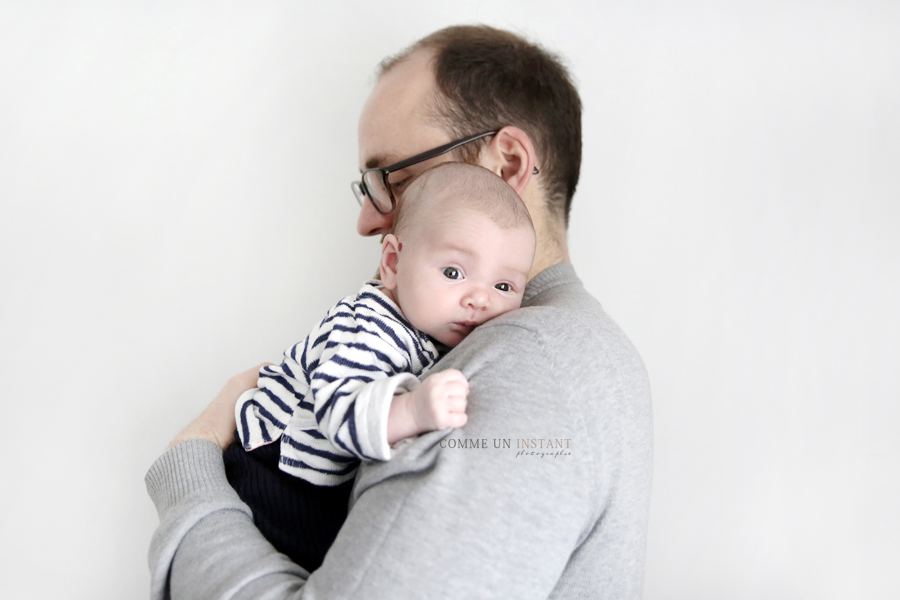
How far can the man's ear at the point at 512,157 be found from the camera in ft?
5.03

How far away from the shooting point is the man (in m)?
0.91

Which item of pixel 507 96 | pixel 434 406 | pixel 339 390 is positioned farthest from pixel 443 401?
pixel 507 96

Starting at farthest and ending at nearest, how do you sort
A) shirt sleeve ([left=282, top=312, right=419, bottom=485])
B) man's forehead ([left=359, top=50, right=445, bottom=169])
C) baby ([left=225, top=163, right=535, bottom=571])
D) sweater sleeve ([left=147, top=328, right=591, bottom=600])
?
man's forehead ([left=359, top=50, right=445, bottom=169]), baby ([left=225, top=163, right=535, bottom=571]), shirt sleeve ([left=282, top=312, right=419, bottom=485]), sweater sleeve ([left=147, top=328, right=591, bottom=600])

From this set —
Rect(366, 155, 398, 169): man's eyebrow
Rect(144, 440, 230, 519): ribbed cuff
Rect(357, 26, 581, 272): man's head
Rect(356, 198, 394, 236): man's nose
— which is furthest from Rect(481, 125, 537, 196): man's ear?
Rect(144, 440, 230, 519): ribbed cuff

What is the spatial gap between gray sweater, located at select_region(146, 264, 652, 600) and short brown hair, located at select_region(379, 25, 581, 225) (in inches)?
22.7

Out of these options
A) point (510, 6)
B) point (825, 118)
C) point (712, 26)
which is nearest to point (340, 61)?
point (510, 6)

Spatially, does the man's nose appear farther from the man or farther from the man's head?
the man

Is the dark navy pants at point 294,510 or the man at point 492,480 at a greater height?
the man at point 492,480

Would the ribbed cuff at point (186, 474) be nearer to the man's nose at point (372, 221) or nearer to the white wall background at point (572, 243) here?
the man's nose at point (372, 221)

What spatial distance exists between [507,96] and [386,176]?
1.26 feet

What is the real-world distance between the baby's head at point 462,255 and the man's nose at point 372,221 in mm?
448

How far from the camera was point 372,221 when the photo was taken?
182 cm

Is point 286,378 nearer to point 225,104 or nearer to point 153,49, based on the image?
point 225,104

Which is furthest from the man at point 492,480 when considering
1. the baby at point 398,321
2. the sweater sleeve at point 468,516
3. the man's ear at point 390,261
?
the man's ear at point 390,261
